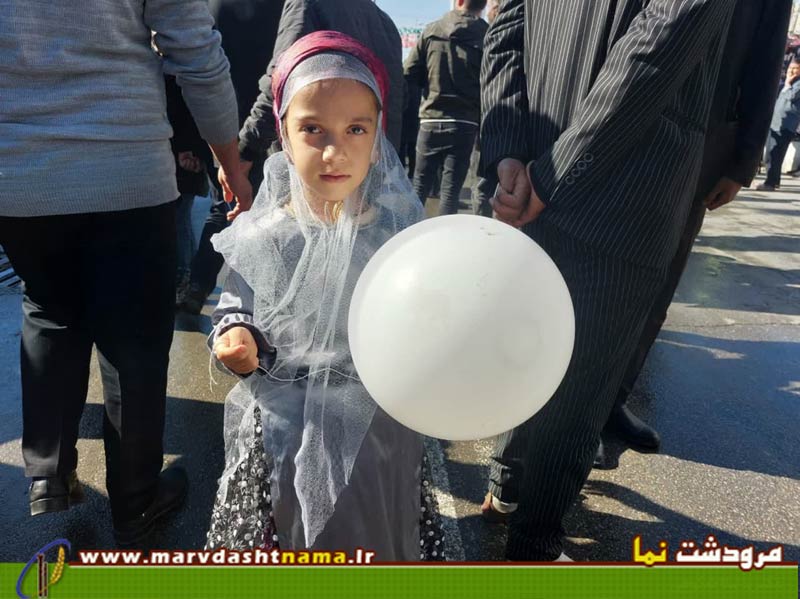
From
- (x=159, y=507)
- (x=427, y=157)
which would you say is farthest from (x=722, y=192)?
(x=427, y=157)

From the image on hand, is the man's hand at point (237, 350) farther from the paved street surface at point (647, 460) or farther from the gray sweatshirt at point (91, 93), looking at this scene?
the paved street surface at point (647, 460)

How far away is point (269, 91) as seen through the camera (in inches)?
83.6

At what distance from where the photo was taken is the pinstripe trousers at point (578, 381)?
135 centimetres

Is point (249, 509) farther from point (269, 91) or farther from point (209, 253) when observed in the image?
point (209, 253)

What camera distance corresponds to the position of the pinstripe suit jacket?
1.15 m

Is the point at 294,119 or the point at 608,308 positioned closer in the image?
the point at 294,119

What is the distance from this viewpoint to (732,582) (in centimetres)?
141

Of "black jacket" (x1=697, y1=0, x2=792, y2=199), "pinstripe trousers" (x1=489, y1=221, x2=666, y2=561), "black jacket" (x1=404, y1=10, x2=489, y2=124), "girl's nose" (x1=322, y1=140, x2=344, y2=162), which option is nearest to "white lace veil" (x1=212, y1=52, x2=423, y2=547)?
"girl's nose" (x1=322, y1=140, x2=344, y2=162)

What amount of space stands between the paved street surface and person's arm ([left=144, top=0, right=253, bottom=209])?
4.09 feet

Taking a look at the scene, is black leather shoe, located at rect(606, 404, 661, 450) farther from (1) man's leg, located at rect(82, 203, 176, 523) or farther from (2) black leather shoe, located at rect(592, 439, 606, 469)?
(1) man's leg, located at rect(82, 203, 176, 523)

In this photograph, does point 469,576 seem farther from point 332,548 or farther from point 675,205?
point 675,205

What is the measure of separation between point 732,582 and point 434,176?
3.42 metres

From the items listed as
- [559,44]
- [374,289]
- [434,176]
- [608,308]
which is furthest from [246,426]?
[434,176]

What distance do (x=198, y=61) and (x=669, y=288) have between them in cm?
173
